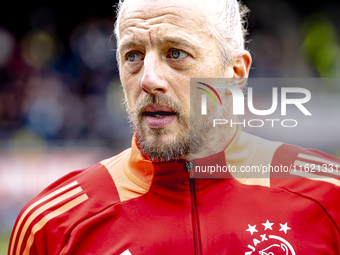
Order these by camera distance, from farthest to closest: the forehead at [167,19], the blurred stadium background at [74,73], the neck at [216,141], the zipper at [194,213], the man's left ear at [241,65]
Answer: the blurred stadium background at [74,73]
the man's left ear at [241,65]
the neck at [216,141]
the forehead at [167,19]
the zipper at [194,213]

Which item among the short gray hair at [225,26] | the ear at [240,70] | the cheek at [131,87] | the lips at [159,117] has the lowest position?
the lips at [159,117]

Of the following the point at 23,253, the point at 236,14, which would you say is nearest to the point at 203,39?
the point at 236,14

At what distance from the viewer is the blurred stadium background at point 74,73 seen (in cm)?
577

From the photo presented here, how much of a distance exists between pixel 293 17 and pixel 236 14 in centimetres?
786

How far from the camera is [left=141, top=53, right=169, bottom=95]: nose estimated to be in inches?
64.4

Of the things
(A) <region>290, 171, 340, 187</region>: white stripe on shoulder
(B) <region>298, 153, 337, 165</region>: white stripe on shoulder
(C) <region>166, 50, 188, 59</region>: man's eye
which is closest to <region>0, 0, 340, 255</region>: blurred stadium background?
(B) <region>298, 153, 337, 165</region>: white stripe on shoulder

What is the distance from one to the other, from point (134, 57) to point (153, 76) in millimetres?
196

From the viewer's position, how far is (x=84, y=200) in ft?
5.89

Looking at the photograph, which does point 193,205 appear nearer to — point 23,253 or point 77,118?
point 23,253

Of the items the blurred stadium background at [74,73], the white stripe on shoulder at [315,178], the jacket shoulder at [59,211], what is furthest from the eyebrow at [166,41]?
the blurred stadium background at [74,73]

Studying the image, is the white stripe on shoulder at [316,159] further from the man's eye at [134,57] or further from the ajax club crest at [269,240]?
the man's eye at [134,57]

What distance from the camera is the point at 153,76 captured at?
1641 mm

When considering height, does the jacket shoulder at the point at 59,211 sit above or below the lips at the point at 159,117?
below

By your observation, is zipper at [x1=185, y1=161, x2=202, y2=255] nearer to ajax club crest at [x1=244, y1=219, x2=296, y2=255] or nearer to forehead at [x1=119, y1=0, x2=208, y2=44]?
ajax club crest at [x1=244, y1=219, x2=296, y2=255]
